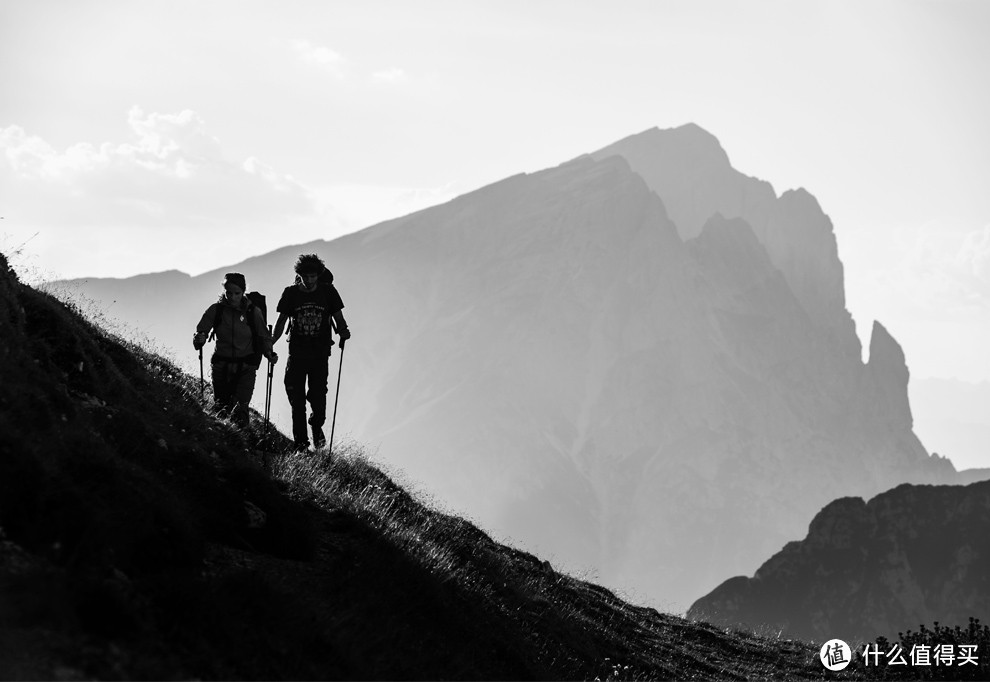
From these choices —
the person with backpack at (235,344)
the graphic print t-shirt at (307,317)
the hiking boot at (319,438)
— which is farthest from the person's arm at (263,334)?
the hiking boot at (319,438)

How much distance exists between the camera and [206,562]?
8.84 m

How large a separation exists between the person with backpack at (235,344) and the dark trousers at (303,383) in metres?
0.66

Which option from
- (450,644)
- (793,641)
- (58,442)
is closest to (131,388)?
(58,442)

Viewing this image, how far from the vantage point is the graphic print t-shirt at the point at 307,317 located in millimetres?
16719

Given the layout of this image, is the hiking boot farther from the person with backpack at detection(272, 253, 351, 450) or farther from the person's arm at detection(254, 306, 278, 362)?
the person's arm at detection(254, 306, 278, 362)

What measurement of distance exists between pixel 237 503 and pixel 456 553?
4.59 meters

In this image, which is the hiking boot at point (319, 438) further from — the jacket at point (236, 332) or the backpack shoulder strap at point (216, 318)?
the backpack shoulder strap at point (216, 318)

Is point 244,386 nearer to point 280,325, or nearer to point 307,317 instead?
point 280,325

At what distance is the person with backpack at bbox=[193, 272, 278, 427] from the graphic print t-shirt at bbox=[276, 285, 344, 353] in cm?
55

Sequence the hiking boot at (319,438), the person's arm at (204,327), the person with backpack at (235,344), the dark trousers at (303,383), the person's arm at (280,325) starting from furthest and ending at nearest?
the hiking boot at (319,438) < the dark trousers at (303,383) < the person's arm at (280,325) < the person with backpack at (235,344) < the person's arm at (204,327)

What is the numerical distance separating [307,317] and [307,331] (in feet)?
0.68

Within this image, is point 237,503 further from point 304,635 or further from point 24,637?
point 24,637

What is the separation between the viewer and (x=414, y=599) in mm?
10203

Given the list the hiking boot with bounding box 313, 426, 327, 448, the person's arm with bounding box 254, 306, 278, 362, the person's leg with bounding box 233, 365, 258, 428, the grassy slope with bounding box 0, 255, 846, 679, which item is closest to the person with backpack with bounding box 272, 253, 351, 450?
the hiking boot with bounding box 313, 426, 327, 448
